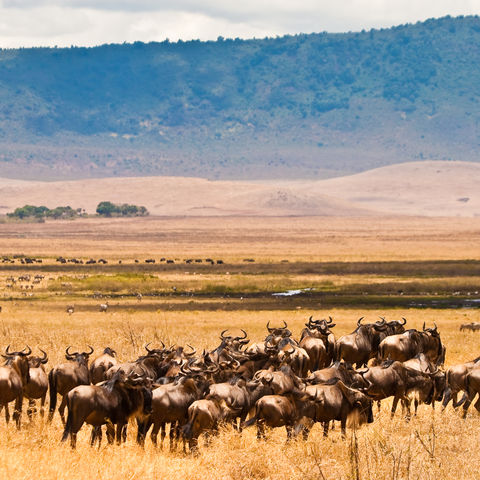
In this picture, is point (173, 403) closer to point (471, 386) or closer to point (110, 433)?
point (110, 433)

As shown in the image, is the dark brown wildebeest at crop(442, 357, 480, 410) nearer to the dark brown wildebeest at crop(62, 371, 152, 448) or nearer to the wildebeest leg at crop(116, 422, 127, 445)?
the dark brown wildebeest at crop(62, 371, 152, 448)

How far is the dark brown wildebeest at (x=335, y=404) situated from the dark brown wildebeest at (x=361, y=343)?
733 centimetres

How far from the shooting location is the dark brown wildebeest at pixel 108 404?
16141 millimetres

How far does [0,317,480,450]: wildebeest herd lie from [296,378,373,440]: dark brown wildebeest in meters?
0.02

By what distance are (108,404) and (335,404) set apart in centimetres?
364

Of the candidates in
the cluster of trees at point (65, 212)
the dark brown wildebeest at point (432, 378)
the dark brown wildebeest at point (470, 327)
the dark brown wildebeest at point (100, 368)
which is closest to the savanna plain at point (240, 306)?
the dark brown wildebeest at point (432, 378)

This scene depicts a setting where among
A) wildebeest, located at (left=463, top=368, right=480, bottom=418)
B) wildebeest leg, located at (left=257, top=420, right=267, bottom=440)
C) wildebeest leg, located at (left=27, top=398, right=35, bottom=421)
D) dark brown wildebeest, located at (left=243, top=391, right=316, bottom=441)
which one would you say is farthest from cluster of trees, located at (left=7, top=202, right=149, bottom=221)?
wildebeest leg, located at (left=257, top=420, right=267, bottom=440)

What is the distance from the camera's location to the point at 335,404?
677 inches

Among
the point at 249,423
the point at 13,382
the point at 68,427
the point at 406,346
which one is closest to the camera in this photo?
the point at 68,427

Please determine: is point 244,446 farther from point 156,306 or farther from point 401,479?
point 156,306

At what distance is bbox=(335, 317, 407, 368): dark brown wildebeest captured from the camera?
24953 millimetres

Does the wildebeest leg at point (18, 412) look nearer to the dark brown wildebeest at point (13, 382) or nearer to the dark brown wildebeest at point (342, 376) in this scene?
the dark brown wildebeest at point (13, 382)

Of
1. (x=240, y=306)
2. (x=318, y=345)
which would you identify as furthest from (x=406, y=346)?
(x=240, y=306)

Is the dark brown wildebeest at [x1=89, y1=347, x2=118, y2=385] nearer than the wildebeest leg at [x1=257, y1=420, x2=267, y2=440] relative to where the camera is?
No
